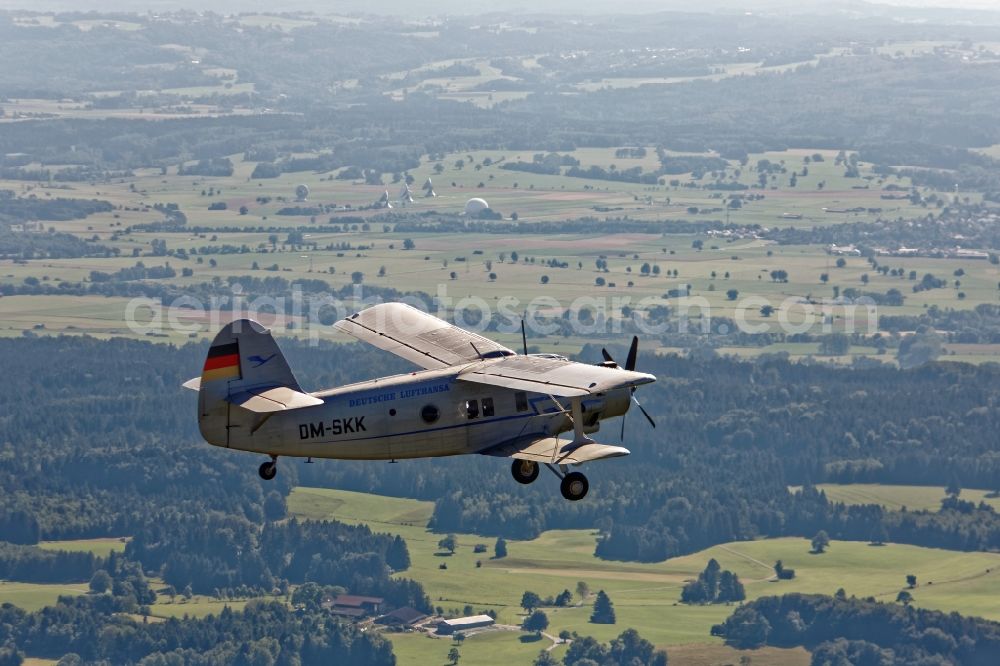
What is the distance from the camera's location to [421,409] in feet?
210

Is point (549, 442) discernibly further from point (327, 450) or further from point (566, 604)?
point (566, 604)

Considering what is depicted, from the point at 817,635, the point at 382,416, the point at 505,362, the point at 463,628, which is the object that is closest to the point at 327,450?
the point at 382,416

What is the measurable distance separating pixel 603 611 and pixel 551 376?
134m

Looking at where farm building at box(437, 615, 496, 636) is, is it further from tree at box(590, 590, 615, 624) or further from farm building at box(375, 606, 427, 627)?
tree at box(590, 590, 615, 624)

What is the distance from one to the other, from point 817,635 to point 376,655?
42.3 metres

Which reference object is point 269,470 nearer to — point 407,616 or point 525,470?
point 525,470

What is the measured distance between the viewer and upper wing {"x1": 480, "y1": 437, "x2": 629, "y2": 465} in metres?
61.5

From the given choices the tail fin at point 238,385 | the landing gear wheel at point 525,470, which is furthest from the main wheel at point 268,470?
the landing gear wheel at point 525,470

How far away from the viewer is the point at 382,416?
63.8m

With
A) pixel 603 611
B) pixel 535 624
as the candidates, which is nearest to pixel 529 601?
pixel 535 624

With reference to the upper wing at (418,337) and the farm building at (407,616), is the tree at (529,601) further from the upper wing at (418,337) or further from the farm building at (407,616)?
the upper wing at (418,337)

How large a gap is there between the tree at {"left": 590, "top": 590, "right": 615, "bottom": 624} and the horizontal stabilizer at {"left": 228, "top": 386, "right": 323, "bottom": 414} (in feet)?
433

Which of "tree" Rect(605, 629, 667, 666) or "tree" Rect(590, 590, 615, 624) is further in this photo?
"tree" Rect(590, 590, 615, 624)

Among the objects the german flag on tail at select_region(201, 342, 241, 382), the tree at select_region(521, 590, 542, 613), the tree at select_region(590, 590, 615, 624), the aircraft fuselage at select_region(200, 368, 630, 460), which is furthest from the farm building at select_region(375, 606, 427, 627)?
the german flag on tail at select_region(201, 342, 241, 382)
